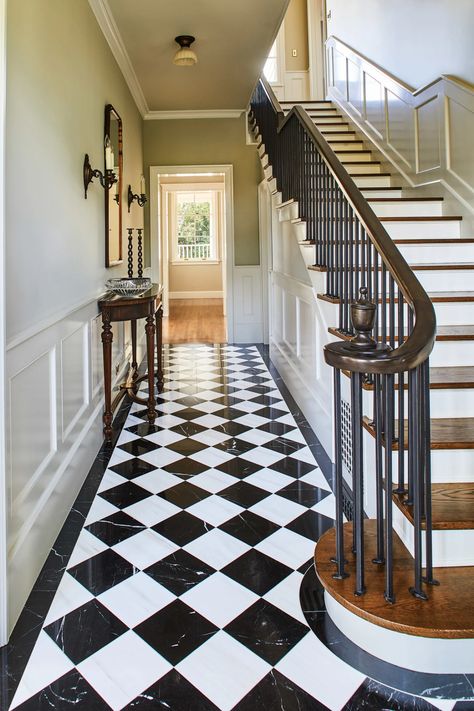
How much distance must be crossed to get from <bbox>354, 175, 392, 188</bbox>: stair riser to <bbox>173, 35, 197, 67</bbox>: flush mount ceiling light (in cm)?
170

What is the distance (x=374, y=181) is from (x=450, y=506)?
357cm

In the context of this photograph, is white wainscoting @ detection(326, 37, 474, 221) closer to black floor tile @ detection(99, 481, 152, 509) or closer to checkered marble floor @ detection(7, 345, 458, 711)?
checkered marble floor @ detection(7, 345, 458, 711)

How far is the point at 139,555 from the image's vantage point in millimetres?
2143

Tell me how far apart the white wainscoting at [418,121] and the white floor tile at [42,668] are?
3.38 metres

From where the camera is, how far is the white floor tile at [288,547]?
2.09 m

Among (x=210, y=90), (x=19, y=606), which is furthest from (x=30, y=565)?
(x=210, y=90)

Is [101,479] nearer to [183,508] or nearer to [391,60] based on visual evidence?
[183,508]

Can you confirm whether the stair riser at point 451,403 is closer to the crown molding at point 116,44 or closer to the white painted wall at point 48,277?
the white painted wall at point 48,277

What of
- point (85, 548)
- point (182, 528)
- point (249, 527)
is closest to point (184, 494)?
point (182, 528)

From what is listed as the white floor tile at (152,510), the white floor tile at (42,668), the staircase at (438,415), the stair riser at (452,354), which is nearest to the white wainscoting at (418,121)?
the staircase at (438,415)

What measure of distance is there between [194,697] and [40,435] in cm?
120

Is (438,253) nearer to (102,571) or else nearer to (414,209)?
(414,209)

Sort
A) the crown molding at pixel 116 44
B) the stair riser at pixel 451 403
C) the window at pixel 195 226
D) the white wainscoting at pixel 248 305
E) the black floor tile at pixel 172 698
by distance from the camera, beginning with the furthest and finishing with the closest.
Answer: the window at pixel 195 226 < the white wainscoting at pixel 248 305 < the crown molding at pixel 116 44 < the stair riser at pixel 451 403 < the black floor tile at pixel 172 698

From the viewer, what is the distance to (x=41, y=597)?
188 centimetres
